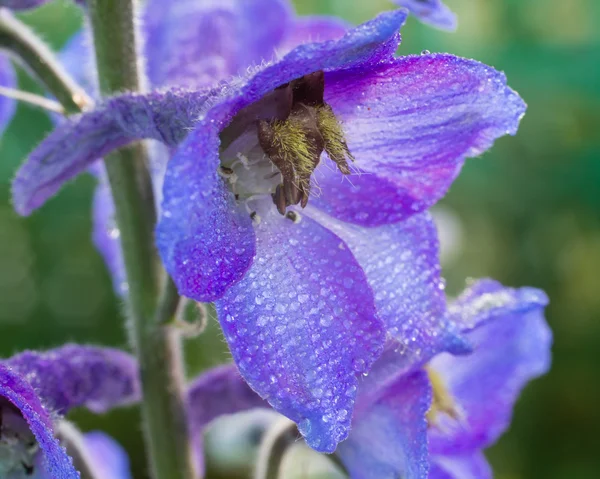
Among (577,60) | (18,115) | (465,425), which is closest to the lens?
(465,425)

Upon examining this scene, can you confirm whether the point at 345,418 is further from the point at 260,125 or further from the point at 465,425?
the point at 465,425

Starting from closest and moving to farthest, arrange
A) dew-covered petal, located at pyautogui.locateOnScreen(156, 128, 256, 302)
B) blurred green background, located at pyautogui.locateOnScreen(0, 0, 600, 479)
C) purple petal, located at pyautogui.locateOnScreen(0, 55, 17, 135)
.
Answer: dew-covered petal, located at pyautogui.locateOnScreen(156, 128, 256, 302)
purple petal, located at pyautogui.locateOnScreen(0, 55, 17, 135)
blurred green background, located at pyautogui.locateOnScreen(0, 0, 600, 479)

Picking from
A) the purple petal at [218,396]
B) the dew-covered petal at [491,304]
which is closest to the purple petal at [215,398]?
the purple petal at [218,396]

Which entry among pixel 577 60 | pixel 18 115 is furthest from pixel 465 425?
pixel 18 115

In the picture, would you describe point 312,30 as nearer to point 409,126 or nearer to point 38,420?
point 409,126

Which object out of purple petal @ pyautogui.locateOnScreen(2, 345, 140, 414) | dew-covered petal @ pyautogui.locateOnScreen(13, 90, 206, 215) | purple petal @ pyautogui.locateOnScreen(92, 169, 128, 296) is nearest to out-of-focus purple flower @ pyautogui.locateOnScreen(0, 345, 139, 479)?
purple petal @ pyautogui.locateOnScreen(2, 345, 140, 414)

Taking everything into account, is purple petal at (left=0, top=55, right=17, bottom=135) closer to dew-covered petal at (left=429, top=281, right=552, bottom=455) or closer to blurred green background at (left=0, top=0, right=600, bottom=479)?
dew-covered petal at (left=429, top=281, right=552, bottom=455)
